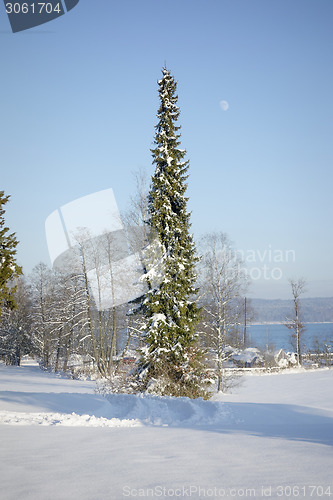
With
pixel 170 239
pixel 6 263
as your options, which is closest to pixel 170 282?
pixel 170 239

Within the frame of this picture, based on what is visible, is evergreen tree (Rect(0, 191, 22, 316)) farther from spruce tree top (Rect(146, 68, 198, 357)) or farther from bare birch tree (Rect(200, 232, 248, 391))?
bare birch tree (Rect(200, 232, 248, 391))

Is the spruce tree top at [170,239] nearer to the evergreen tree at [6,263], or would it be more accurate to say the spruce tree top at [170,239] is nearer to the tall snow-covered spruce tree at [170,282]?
the tall snow-covered spruce tree at [170,282]

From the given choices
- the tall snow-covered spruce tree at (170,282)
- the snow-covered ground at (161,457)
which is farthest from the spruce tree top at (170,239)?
the snow-covered ground at (161,457)

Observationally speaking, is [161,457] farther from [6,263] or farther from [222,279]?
[222,279]

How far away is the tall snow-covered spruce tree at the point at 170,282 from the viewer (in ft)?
44.5

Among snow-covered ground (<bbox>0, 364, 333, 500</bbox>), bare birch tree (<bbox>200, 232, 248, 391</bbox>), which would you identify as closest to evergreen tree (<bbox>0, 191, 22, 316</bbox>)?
snow-covered ground (<bbox>0, 364, 333, 500</bbox>)

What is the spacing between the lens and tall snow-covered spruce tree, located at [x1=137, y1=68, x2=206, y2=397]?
13562mm

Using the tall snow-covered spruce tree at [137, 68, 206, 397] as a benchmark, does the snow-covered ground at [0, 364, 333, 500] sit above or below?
below

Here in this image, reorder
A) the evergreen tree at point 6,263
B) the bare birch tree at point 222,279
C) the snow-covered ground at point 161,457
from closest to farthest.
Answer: the snow-covered ground at point 161,457 < the evergreen tree at point 6,263 < the bare birch tree at point 222,279

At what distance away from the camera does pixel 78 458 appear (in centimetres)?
543

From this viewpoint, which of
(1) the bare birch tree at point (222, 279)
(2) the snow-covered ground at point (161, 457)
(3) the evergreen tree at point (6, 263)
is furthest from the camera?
(1) the bare birch tree at point (222, 279)

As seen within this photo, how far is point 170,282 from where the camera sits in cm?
1413

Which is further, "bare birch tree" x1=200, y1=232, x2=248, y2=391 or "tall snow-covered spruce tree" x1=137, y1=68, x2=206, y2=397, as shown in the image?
"bare birch tree" x1=200, y1=232, x2=248, y2=391

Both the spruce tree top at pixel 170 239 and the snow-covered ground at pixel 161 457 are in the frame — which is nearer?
the snow-covered ground at pixel 161 457
